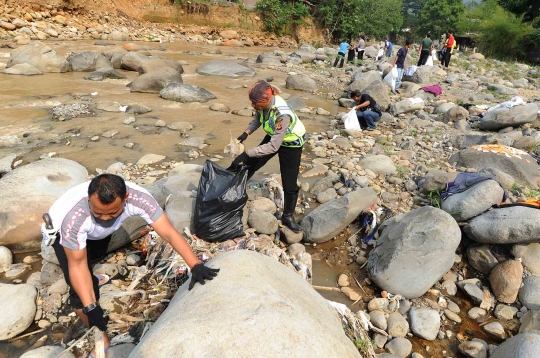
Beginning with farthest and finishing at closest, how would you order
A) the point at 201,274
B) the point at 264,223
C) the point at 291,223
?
1. the point at 291,223
2. the point at 264,223
3. the point at 201,274

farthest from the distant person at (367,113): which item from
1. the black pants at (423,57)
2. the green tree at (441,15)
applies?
the green tree at (441,15)

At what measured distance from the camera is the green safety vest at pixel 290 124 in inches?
128

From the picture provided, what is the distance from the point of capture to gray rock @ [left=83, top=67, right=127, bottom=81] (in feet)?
32.9

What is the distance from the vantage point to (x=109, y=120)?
22.9 ft

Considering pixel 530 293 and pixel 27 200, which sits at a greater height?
pixel 27 200

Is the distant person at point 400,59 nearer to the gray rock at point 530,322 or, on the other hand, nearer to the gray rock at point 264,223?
the gray rock at point 264,223

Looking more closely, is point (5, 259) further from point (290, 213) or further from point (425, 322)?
point (425, 322)

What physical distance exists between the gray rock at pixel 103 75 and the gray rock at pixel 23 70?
1.39 m

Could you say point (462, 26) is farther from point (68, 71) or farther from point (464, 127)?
point (68, 71)

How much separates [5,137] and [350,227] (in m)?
5.90

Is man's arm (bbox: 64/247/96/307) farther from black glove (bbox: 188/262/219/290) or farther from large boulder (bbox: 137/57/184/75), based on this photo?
large boulder (bbox: 137/57/184/75)

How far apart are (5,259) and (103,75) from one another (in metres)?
8.34

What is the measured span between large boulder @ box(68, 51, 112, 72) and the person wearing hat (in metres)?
9.62

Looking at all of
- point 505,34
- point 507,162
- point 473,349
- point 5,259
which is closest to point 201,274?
point 473,349
